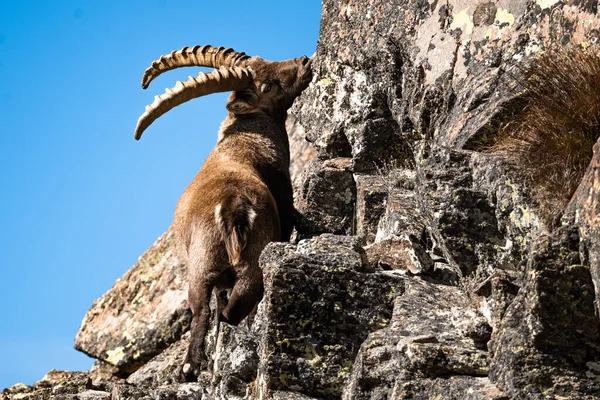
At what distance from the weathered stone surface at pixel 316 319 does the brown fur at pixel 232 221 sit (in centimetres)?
289

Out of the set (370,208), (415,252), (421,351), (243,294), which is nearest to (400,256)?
(415,252)

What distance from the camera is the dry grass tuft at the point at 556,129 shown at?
6.80 metres

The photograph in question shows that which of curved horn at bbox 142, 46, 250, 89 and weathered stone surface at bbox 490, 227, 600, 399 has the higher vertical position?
curved horn at bbox 142, 46, 250, 89

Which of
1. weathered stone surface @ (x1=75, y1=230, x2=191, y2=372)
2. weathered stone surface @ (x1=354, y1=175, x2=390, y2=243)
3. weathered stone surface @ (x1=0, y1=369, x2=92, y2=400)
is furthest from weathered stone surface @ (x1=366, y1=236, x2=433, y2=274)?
weathered stone surface @ (x1=75, y1=230, x2=191, y2=372)

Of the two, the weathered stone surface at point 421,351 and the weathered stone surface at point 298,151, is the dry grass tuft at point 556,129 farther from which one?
the weathered stone surface at point 298,151

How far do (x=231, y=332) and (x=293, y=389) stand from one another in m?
1.75

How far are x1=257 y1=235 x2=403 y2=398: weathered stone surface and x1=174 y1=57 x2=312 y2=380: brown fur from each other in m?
2.89

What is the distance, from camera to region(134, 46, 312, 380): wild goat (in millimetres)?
10328

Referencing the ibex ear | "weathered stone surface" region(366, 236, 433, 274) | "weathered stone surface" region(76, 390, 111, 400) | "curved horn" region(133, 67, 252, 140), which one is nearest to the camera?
"weathered stone surface" region(366, 236, 433, 274)

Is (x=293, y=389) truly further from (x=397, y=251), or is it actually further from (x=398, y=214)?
(x=398, y=214)

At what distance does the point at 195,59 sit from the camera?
13984mm

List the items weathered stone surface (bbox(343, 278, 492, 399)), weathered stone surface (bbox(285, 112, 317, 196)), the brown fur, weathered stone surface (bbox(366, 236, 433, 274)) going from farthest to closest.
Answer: weathered stone surface (bbox(285, 112, 317, 196)) < the brown fur < weathered stone surface (bbox(366, 236, 433, 274)) < weathered stone surface (bbox(343, 278, 492, 399))

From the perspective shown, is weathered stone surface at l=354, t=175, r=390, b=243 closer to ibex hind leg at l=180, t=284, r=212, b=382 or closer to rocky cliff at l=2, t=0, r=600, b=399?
rocky cliff at l=2, t=0, r=600, b=399

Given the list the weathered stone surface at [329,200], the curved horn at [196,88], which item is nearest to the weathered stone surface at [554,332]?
the weathered stone surface at [329,200]
